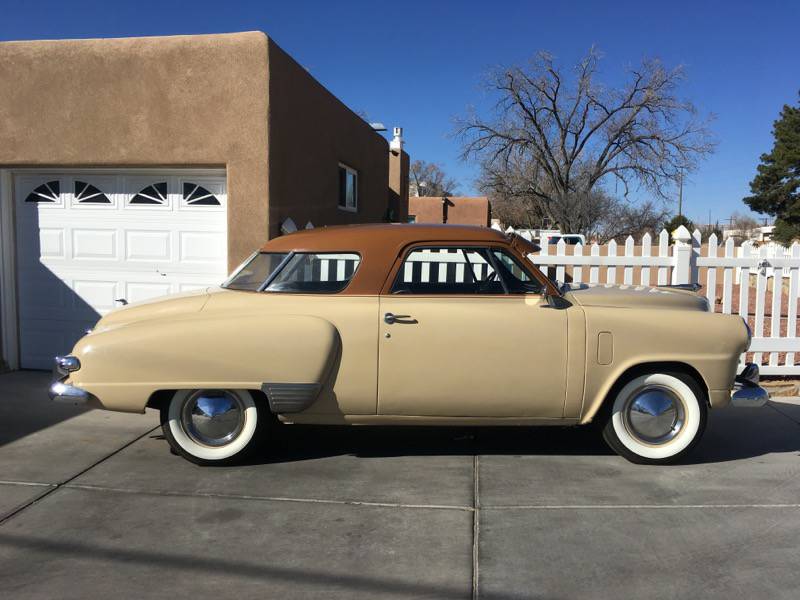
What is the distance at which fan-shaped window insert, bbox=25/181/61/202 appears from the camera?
777 cm

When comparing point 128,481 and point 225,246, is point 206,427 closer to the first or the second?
point 128,481

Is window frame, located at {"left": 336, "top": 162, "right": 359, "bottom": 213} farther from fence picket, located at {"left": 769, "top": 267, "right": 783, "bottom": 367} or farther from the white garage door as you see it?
fence picket, located at {"left": 769, "top": 267, "right": 783, "bottom": 367}

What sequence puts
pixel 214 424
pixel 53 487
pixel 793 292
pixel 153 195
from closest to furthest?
pixel 53 487 → pixel 214 424 → pixel 793 292 → pixel 153 195

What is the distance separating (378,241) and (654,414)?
7.58ft

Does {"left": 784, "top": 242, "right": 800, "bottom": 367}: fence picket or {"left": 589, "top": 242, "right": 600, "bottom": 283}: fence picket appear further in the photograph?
{"left": 589, "top": 242, "right": 600, "bottom": 283}: fence picket

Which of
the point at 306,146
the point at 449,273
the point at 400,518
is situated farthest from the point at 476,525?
the point at 306,146

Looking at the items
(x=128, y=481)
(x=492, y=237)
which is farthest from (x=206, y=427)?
(x=492, y=237)

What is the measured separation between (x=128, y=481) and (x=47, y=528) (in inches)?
29.1

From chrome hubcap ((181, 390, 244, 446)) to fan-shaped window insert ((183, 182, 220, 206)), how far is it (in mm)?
3377

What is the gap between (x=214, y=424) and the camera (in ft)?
15.5

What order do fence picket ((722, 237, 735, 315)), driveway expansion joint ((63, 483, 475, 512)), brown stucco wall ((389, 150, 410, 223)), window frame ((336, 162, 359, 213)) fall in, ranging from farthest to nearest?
1. brown stucco wall ((389, 150, 410, 223))
2. window frame ((336, 162, 359, 213))
3. fence picket ((722, 237, 735, 315))
4. driveway expansion joint ((63, 483, 475, 512))

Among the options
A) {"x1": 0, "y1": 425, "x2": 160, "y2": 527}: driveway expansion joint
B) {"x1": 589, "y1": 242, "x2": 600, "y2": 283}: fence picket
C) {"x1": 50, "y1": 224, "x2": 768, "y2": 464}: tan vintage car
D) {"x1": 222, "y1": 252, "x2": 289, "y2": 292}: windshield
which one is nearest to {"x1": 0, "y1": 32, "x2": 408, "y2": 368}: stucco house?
{"x1": 222, "y1": 252, "x2": 289, "y2": 292}: windshield

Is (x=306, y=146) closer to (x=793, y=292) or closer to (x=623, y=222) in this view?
(x=793, y=292)

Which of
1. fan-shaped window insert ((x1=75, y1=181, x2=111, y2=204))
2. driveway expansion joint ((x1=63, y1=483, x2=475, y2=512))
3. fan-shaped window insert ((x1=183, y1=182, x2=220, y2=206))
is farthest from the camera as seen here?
fan-shaped window insert ((x1=75, y1=181, x2=111, y2=204))
